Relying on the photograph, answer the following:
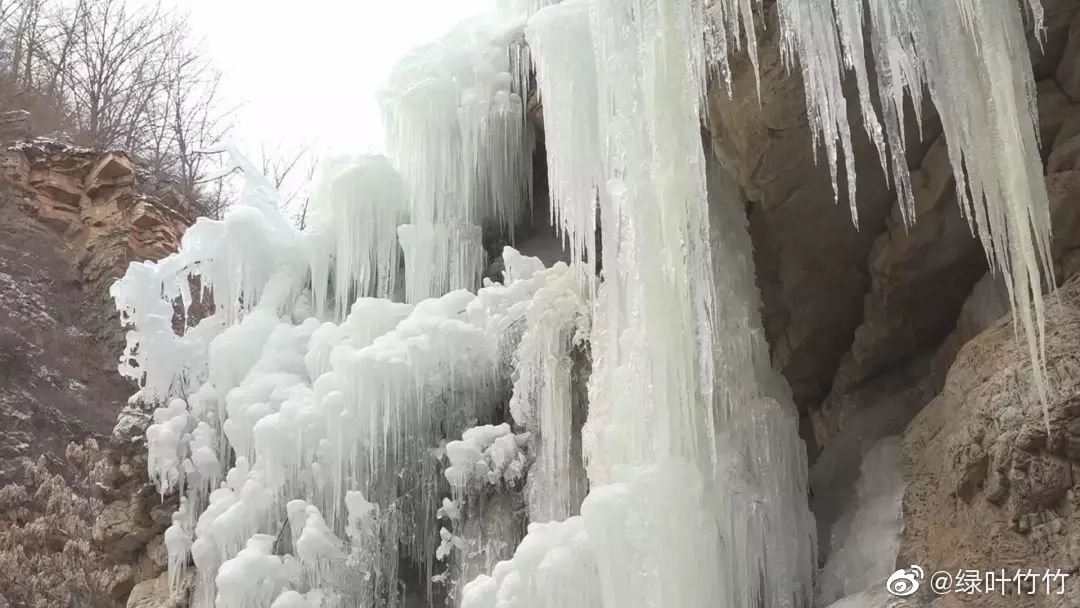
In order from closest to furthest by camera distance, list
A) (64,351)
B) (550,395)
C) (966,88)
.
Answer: (966,88) → (550,395) → (64,351)

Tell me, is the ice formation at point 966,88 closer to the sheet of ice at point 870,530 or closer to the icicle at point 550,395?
the sheet of ice at point 870,530

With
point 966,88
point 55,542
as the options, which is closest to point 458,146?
point 966,88

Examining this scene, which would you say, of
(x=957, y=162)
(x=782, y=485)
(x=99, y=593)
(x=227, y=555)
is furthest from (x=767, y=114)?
(x=99, y=593)

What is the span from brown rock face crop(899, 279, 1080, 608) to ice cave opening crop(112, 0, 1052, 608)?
193 millimetres

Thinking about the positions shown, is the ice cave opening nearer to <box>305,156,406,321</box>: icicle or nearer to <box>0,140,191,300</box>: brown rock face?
<box>305,156,406,321</box>: icicle

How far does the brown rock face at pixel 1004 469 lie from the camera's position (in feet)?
11.4

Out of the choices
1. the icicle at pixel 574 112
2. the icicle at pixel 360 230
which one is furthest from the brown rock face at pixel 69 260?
the icicle at pixel 574 112

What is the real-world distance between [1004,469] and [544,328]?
9.86 ft

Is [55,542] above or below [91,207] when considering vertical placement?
below

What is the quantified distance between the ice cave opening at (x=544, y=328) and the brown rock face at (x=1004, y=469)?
19cm

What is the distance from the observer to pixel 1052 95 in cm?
423

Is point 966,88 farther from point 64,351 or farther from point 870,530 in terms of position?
point 64,351

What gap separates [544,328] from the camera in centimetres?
602

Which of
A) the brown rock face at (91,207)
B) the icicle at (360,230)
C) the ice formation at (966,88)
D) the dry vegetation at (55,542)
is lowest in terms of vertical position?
the dry vegetation at (55,542)
